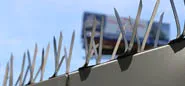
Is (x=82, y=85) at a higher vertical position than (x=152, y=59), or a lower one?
lower

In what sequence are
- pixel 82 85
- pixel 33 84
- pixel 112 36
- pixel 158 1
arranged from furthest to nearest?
pixel 112 36
pixel 33 84
pixel 82 85
pixel 158 1

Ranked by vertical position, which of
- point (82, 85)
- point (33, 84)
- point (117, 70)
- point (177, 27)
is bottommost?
point (33, 84)

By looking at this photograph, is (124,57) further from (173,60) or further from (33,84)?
(33,84)

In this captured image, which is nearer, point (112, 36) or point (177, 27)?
point (177, 27)

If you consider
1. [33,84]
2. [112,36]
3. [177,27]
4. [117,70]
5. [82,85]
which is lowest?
[112,36]

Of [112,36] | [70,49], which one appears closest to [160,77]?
[70,49]

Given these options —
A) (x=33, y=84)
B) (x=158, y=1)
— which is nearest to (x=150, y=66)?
(x=158, y=1)

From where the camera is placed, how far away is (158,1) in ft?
17.7

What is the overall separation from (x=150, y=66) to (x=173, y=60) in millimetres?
292

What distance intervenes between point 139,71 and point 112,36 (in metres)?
24.4

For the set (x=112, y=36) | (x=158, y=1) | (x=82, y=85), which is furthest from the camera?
(x=112, y=36)

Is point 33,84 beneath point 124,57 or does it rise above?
beneath

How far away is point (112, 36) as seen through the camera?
97.6ft

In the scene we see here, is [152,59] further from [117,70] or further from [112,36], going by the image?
[112,36]
